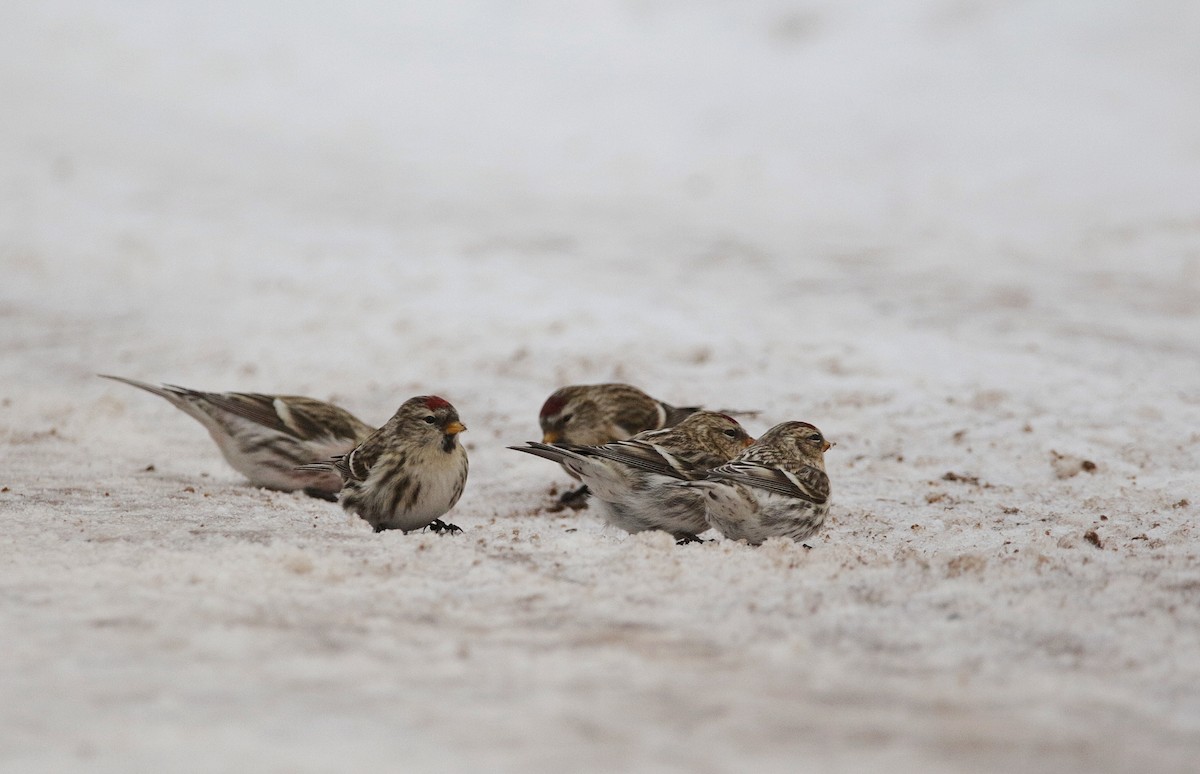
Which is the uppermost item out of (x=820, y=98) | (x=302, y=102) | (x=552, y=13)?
(x=552, y=13)

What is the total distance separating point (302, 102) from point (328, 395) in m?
8.16

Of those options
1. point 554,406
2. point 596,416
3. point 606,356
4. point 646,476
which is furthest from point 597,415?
point 606,356

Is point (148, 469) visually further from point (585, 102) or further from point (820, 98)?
point (820, 98)

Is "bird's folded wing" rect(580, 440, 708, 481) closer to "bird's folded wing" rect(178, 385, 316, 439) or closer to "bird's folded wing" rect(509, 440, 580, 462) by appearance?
"bird's folded wing" rect(509, 440, 580, 462)

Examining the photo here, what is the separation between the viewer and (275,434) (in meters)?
4.77

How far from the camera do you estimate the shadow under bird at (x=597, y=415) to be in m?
5.23

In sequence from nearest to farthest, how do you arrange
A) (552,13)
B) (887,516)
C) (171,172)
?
(887,516) → (171,172) → (552,13)

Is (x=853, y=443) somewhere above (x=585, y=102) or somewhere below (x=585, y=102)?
below

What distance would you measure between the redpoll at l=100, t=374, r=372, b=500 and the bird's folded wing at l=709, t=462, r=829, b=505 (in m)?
1.69

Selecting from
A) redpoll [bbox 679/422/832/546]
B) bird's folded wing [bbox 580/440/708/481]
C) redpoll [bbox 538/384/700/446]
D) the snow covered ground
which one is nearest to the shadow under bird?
redpoll [bbox 538/384/700/446]

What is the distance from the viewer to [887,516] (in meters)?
4.32

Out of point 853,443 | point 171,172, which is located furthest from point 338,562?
point 171,172

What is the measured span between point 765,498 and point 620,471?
1.80 ft

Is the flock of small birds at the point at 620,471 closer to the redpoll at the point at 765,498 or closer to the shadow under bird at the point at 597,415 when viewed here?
the redpoll at the point at 765,498
